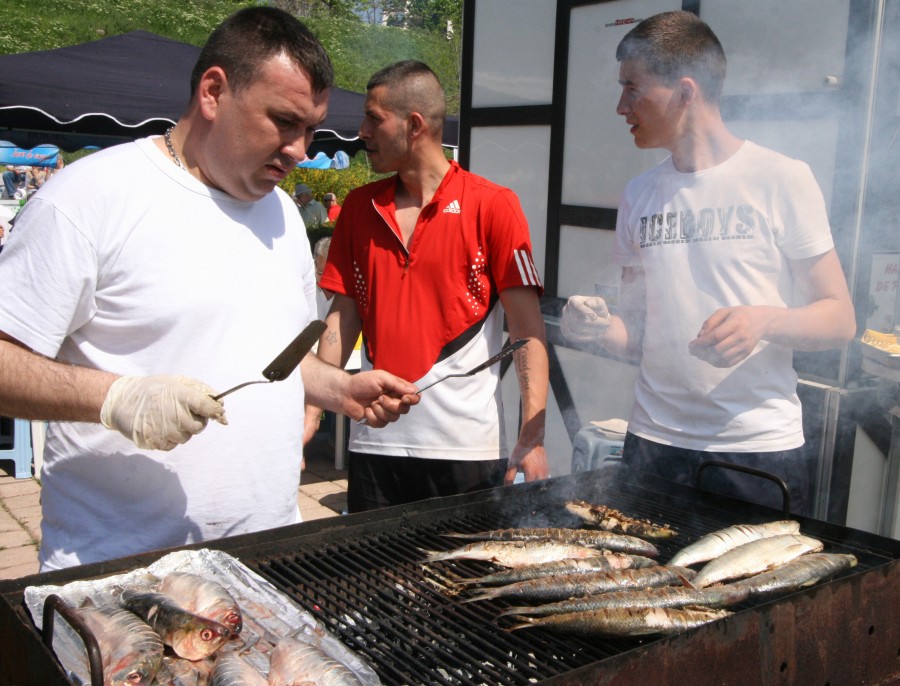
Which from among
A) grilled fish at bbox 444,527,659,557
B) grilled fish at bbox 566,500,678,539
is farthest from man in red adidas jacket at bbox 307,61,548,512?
grilled fish at bbox 444,527,659,557

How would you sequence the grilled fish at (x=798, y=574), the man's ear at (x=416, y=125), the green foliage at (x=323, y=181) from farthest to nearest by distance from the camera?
1. the green foliage at (x=323, y=181)
2. the man's ear at (x=416, y=125)
3. the grilled fish at (x=798, y=574)

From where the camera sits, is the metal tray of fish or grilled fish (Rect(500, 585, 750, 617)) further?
grilled fish (Rect(500, 585, 750, 617))

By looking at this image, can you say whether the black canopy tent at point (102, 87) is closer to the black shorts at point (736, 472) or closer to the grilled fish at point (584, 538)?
the black shorts at point (736, 472)

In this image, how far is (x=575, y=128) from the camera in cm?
604

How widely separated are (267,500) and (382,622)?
653 mm

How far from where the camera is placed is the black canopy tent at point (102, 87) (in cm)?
836

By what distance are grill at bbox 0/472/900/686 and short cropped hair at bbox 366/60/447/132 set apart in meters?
1.89

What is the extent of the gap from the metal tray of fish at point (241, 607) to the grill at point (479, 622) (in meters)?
0.05

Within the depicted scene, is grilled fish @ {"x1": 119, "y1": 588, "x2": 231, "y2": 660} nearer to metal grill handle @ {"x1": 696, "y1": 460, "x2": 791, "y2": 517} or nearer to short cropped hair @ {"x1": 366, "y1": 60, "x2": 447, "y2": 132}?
metal grill handle @ {"x1": 696, "y1": 460, "x2": 791, "y2": 517}

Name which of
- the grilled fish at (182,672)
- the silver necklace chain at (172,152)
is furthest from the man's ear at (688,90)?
the grilled fish at (182,672)

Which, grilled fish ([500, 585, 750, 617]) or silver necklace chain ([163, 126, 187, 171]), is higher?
silver necklace chain ([163, 126, 187, 171])

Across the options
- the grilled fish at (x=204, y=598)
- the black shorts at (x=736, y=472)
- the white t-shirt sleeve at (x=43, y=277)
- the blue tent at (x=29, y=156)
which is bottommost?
the black shorts at (x=736, y=472)

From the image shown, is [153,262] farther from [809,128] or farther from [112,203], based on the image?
[809,128]

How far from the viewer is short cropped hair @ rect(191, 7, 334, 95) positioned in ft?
7.39
